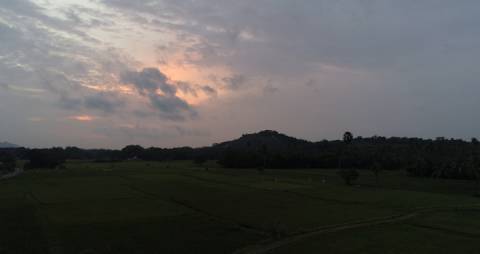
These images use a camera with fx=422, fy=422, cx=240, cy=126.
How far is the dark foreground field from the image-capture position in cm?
2997

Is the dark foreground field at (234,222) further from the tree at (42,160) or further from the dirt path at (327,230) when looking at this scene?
the tree at (42,160)

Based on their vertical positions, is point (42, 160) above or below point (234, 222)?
above

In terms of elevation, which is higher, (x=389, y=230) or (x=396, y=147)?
(x=396, y=147)

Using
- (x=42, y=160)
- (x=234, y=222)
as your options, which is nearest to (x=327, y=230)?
(x=234, y=222)

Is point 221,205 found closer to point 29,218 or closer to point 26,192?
point 29,218

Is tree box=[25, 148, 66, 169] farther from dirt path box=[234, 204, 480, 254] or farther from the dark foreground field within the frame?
dirt path box=[234, 204, 480, 254]

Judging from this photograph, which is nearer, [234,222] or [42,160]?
[234,222]

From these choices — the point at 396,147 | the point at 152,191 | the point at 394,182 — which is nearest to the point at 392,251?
the point at 152,191

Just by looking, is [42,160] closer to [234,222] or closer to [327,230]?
[234,222]

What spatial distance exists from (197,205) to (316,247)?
23.1 m

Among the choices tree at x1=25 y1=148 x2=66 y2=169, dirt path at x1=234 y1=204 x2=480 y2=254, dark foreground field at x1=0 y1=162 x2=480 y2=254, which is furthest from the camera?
tree at x1=25 y1=148 x2=66 y2=169

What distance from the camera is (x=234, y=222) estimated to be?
39.4m

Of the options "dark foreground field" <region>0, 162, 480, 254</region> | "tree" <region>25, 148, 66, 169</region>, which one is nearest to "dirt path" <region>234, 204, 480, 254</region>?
"dark foreground field" <region>0, 162, 480, 254</region>

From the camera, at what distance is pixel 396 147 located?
151375 millimetres
